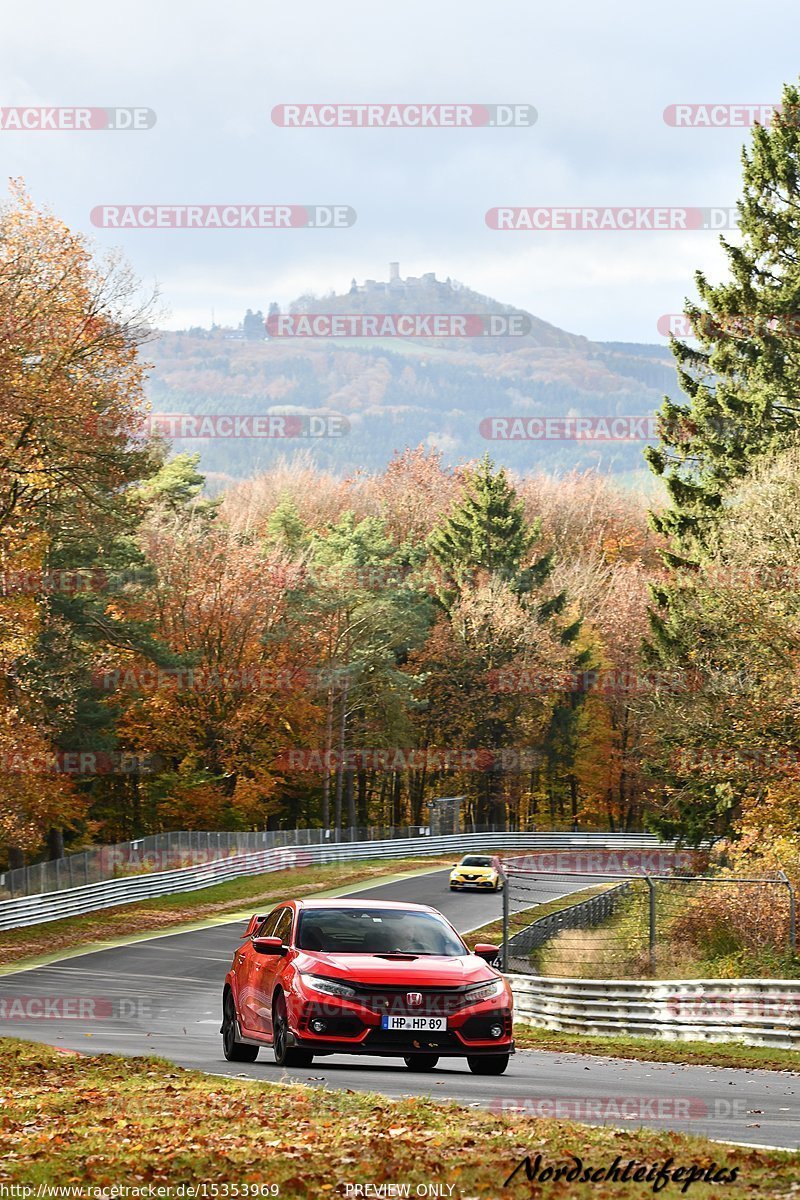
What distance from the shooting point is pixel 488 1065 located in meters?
15.1

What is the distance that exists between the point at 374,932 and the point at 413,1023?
52.3 inches

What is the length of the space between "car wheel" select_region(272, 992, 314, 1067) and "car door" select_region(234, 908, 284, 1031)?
1.55 ft

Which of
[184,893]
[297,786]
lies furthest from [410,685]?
[184,893]

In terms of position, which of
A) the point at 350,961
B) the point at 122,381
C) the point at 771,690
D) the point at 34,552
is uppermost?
the point at 122,381

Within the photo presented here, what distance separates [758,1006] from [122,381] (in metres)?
26.5

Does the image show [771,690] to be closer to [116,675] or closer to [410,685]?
[116,675]

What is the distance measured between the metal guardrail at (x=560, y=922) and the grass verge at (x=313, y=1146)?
14904 mm

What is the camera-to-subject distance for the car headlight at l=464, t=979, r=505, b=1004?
14287 mm

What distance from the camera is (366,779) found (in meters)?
90.7

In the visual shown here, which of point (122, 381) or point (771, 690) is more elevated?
point (122, 381)
